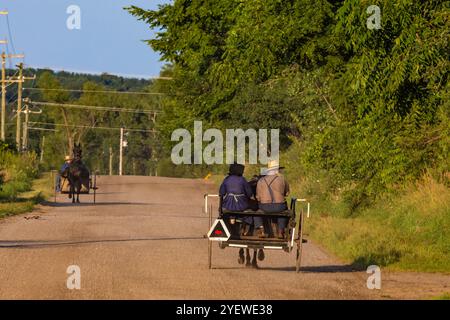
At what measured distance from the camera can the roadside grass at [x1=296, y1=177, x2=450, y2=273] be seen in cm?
2019

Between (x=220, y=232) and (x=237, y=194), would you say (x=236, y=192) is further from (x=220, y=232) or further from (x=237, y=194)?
(x=220, y=232)

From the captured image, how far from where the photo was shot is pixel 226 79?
25891 millimetres

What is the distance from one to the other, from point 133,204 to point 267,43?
669 inches

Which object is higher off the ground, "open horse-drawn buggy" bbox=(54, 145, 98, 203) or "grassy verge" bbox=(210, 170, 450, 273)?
"open horse-drawn buggy" bbox=(54, 145, 98, 203)

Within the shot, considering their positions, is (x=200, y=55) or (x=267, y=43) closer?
(x=267, y=43)

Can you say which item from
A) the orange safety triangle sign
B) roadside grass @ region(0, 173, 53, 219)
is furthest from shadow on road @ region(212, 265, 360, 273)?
roadside grass @ region(0, 173, 53, 219)

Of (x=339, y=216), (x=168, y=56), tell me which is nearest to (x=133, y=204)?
(x=168, y=56)

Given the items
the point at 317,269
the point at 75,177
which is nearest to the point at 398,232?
the point at 317,269

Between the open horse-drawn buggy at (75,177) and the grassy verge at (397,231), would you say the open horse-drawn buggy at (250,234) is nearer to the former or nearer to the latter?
the grassy verge at (397,231)

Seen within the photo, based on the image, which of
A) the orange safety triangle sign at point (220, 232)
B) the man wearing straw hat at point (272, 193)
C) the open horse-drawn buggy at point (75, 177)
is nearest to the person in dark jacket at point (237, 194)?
the man wearing straw hat at point (272, 193)

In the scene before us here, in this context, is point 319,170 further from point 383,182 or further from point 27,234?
point 27,234

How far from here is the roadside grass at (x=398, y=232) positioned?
20.2 meters

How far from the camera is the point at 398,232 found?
23.5m

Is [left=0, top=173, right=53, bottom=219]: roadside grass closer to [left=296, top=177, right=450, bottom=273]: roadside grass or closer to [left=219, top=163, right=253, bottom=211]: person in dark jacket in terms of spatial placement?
[left=296, top=177, right=450, bottom=273]: roadside grass
